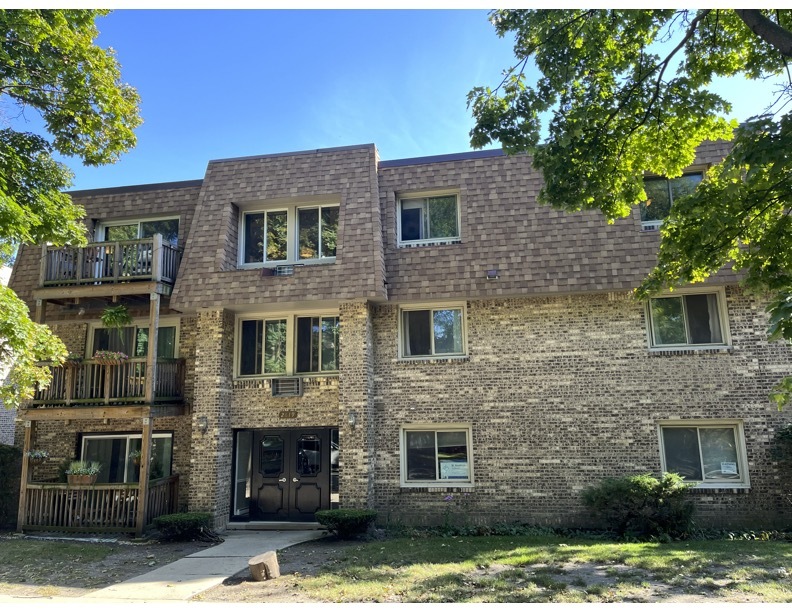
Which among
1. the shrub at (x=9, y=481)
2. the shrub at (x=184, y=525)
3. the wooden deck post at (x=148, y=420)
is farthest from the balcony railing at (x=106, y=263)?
the shrub at (x=184, y=525)

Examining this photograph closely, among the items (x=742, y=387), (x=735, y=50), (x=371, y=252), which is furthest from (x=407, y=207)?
(x=742, y=387)

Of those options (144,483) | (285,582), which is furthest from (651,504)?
(144,483)

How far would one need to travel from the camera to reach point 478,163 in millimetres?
13367

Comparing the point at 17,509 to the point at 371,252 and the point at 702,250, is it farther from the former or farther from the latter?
the point at 702,250

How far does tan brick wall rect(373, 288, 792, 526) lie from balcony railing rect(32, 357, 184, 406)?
476cm

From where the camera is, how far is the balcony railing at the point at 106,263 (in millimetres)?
13188

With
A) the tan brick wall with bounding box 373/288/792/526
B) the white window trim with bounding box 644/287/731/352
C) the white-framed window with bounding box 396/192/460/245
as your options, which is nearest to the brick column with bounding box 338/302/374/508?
the tan brick wall with bounding box 373/288/792/526

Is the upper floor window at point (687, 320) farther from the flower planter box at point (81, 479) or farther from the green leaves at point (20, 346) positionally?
the flower planter box at point (81, 479)

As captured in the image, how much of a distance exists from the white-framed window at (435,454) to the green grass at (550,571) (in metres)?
2.13

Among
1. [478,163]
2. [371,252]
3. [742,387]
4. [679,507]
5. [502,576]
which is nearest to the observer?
[502,576]

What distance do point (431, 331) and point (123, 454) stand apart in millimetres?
7789

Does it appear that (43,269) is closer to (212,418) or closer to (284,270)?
(212,418)

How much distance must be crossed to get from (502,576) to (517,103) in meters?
6.66

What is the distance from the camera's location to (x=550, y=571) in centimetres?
800
